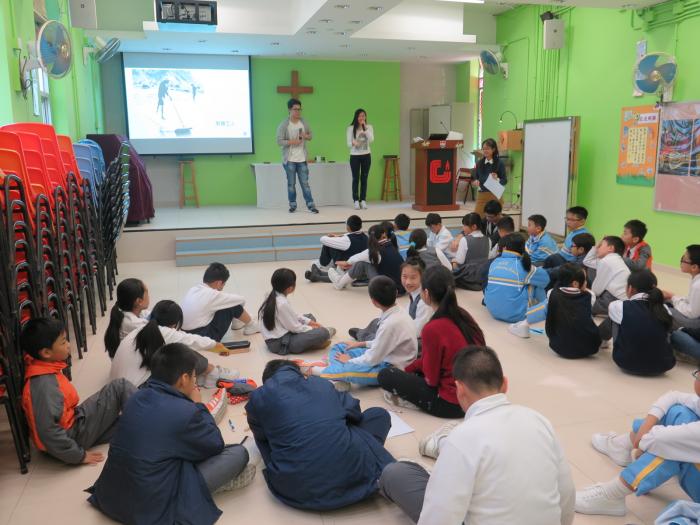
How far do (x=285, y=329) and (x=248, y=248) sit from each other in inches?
139

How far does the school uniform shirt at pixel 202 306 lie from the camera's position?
12.9 feet

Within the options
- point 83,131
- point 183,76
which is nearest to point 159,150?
point 183,76

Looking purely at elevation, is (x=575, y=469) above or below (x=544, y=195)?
below

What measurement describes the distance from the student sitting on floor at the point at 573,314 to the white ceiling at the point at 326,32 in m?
4.05

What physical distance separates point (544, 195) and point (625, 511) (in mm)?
6392

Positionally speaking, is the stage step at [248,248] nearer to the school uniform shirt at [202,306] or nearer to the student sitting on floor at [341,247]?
the student sitting on floor at [341,247]

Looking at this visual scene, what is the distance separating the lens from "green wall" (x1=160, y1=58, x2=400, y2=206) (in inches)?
402

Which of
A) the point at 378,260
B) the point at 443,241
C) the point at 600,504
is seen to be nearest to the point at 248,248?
the point at 378,260

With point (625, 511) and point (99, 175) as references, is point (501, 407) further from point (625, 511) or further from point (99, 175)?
point (99, 175)

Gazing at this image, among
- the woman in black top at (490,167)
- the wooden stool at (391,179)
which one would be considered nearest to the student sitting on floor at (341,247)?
the woman in black top at (490,167)

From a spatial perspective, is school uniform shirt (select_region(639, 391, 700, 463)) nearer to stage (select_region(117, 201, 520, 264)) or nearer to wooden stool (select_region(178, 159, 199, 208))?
stage (select_region(117, 201, 520, 264))

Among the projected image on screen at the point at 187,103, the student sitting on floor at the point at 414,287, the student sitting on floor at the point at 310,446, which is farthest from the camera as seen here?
the projected image on screen at the point at 187,103

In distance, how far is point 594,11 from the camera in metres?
7.51

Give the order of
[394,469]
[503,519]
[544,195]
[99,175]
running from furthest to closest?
1. [544,195]
2. [99,175]
3. [394,469]
4. [503,519]
